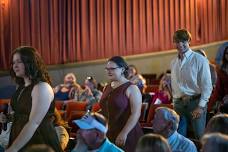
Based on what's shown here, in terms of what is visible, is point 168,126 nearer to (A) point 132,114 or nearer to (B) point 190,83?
(A) point 132,114

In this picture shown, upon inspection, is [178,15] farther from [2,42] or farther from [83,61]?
[2,42]

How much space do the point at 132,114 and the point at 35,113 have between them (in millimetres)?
1131

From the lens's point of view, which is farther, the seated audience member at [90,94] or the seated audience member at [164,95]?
the seated audience member at [90,94]

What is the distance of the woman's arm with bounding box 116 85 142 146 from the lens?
450cm

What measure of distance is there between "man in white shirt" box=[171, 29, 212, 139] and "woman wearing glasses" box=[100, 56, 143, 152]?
724 millimetres

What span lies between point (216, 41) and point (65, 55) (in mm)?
4257

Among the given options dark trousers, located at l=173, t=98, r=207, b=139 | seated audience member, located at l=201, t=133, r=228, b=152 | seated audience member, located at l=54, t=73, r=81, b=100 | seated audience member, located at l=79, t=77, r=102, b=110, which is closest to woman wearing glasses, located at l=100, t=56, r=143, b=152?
dark trousers, located at l=173, t=98, r=207, b=139

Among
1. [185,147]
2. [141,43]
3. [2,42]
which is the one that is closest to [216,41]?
[141,43]

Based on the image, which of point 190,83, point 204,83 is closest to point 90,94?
point 190,83

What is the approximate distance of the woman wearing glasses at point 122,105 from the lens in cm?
455

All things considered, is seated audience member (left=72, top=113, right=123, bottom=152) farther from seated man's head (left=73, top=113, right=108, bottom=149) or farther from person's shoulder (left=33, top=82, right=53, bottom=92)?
person's shoulder (left=33, top=82, right=53, bottom=92)

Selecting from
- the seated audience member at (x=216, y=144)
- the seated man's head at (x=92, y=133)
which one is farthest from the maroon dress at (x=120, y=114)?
the seated audience member at (x=216, y=144)

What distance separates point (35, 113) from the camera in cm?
361

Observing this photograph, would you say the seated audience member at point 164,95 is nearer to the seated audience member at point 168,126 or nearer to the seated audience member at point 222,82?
the seated audience member at point 222,82
